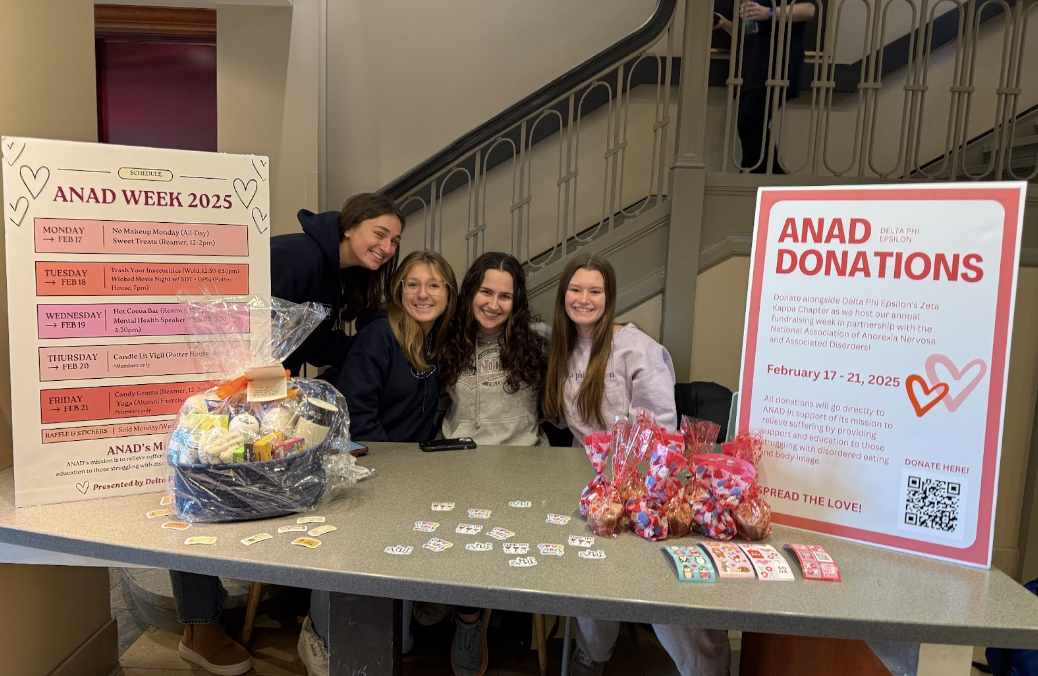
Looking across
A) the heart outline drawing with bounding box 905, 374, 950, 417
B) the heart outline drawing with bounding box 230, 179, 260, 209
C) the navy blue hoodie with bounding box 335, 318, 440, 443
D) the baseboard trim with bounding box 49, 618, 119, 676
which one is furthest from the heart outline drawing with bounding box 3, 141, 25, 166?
the heart outline drawing with bounding box 905, 374, 950, 417

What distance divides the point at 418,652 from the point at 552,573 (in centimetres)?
155

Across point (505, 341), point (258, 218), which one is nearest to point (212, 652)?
point (505, 341)

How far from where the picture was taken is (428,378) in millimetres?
2170

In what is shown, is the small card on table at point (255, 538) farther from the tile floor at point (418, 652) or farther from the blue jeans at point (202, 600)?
the tile floor at point (418, 652)

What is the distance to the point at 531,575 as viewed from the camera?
1101mm

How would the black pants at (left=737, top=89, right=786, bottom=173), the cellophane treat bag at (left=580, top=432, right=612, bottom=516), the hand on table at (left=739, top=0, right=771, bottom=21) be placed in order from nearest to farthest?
the cellophane treat bag at (left=580, top=432, right=612, bottom=516)
the hand on table at (left=739, top=0, right=771, bottom=21)
the black pants at (left=737, top=89, right=786, bottom=173)

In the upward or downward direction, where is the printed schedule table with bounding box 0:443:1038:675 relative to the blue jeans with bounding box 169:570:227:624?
upward

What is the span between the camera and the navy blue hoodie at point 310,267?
7.13 feet

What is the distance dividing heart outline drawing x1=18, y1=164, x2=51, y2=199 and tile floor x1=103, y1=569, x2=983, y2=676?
5.59 feet

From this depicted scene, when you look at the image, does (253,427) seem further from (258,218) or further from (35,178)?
(35,178)

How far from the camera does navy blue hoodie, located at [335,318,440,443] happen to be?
2.02 meters

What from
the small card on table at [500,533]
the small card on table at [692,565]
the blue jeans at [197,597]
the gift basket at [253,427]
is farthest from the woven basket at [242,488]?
the blue jeans at [197,597]

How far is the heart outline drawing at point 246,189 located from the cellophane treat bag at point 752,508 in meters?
1.17

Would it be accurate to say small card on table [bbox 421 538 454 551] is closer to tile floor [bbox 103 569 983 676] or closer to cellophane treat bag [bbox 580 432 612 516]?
cellophane treat bag [bbox 580 432 612 516]
